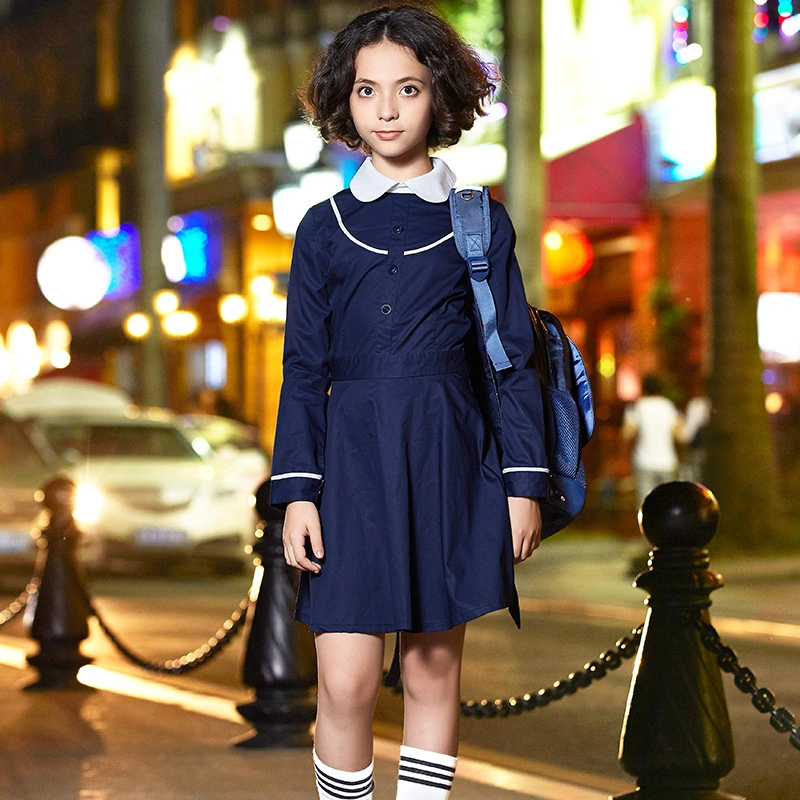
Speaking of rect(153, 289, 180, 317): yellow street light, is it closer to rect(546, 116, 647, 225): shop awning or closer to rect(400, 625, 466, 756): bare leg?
rect(546, 116, 647, 225): shop awning

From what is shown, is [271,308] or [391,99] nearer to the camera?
[391,99]

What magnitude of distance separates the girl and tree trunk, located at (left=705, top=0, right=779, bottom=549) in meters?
11.6

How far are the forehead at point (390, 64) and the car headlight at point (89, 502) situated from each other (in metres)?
10.5

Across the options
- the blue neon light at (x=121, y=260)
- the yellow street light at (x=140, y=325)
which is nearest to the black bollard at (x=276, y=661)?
the yellow street light at (x=140, y=325)

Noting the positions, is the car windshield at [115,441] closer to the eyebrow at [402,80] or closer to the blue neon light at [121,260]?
the eyebrow at [402,80]

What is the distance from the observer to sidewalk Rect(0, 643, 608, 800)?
5164 millimetres

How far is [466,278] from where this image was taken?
12.3 feet

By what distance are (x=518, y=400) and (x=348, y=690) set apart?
71 cm

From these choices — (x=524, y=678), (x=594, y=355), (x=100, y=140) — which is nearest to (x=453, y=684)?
(x=524, y=678)

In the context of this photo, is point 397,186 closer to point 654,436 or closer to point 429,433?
point 429,433

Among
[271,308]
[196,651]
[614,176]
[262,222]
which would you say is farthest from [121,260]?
[196,651]

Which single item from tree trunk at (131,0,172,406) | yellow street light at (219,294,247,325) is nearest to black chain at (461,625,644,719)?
tree trunk at (131,0,172,406)

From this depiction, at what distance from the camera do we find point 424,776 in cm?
371

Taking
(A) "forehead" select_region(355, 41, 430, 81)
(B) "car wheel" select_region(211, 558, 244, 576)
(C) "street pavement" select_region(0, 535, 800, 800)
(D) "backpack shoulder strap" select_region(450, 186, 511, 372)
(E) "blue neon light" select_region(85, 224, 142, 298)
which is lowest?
(B) "car wheel" select_region(211, 558, 244, 576)
